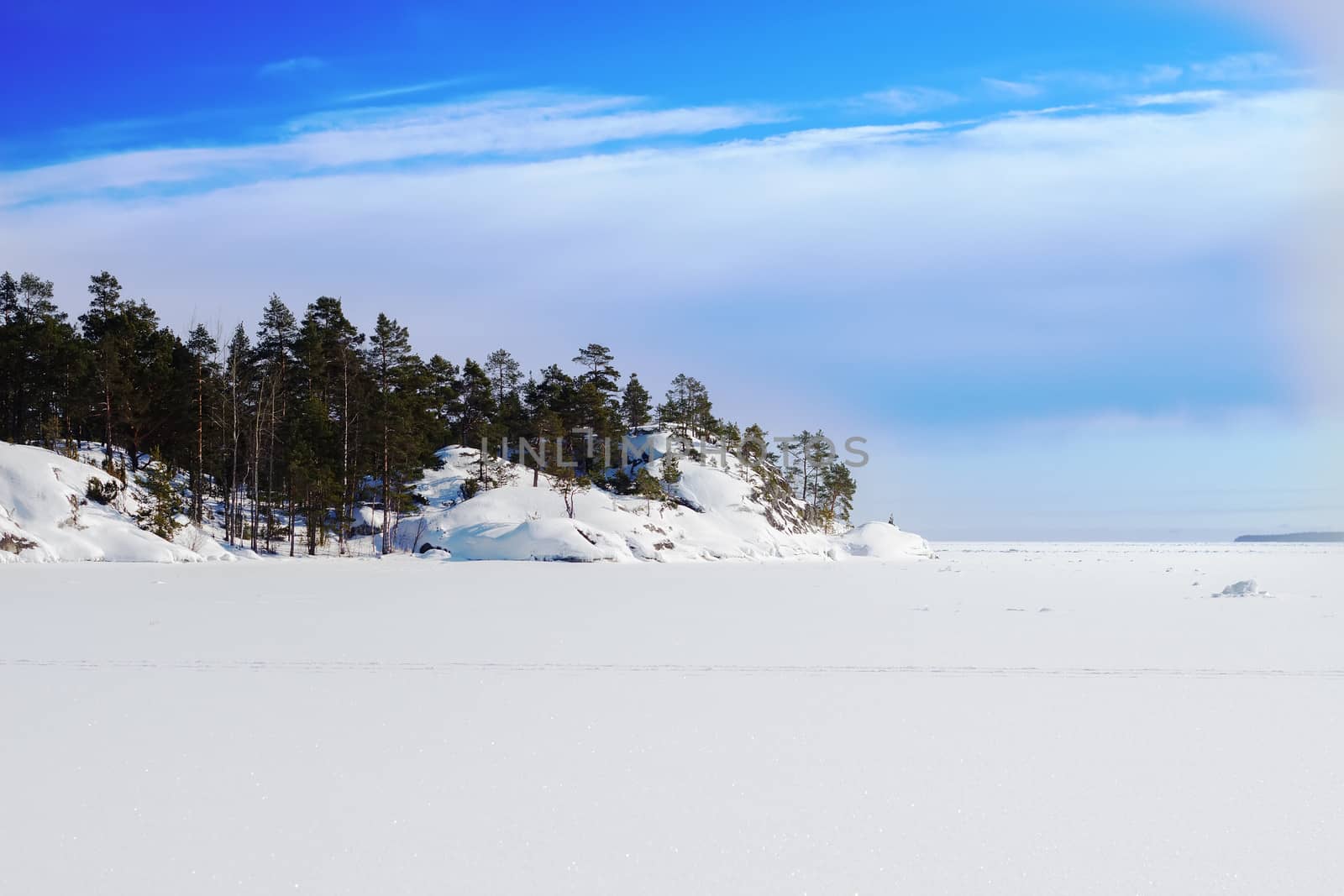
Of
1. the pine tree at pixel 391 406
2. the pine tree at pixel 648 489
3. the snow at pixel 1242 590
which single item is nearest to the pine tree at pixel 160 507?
the pine tree at pixel 391 406

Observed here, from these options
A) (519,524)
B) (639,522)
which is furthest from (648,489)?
(519,524)

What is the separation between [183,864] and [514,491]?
62218mm

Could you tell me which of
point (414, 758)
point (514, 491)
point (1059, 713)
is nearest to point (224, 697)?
point (414, 758)

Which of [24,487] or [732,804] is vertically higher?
[24,487]

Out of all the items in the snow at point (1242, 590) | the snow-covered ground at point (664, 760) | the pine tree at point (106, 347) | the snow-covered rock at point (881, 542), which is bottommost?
the snow-covered rock at point (881, 542)

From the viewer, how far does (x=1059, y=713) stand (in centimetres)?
933

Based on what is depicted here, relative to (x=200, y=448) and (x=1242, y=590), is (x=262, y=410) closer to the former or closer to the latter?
(x=200, y=448)

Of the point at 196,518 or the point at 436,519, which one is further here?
the point at 436,519

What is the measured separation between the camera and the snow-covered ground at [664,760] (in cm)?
524

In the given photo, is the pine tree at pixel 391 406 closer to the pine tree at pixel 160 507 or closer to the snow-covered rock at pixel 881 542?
the pine tree at pixel 160 507

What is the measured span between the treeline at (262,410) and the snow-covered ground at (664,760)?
43427 millimetres

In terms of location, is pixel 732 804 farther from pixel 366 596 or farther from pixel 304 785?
pixel 366 596

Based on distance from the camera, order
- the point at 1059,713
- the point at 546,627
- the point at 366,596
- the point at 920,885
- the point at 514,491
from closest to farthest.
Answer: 1. the point at 920,885
2. the point at 1059,713
3. the point at 546,627
4. the point at 366,596
5. the point at 514,491

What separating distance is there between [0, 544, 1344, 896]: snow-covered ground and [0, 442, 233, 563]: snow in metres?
27.7
